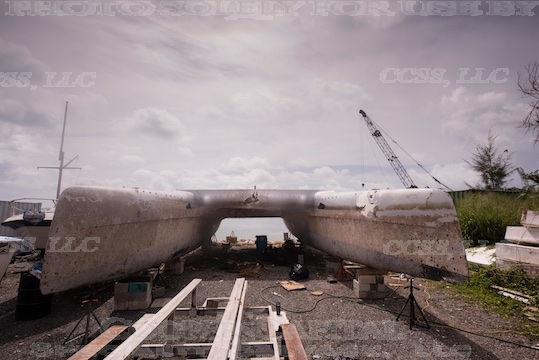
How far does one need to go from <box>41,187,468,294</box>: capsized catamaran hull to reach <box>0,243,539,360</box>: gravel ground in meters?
1.15

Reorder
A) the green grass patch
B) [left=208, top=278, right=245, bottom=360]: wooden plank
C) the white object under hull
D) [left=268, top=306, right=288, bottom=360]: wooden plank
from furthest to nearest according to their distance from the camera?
the white object under hull, the green grass patch, [left=268, top=306, right=288, bottom=360]: wooden plank, [left=208, top=278, right=245, bottom=360]: wooden plank

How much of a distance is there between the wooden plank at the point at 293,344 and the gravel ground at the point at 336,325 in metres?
1.13

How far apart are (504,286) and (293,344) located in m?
9.10

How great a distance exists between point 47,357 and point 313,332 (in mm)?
5144

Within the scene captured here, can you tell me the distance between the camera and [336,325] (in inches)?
255

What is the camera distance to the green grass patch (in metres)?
6.73

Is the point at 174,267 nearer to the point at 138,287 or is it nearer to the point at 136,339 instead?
the point at 138,287

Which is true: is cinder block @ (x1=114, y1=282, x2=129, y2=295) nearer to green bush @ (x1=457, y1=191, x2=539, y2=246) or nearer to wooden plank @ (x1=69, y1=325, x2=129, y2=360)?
wooden plank @ (x1=69, y1=325, x2=129, y2=360)

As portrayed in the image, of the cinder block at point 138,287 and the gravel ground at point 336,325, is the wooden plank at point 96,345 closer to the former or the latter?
the gravel ground at point 336,325

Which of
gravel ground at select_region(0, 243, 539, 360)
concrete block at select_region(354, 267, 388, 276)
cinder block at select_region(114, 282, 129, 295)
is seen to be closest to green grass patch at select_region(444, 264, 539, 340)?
gravel ground at select_region(0, 243, 539, 360)

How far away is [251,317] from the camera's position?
7.00 metres

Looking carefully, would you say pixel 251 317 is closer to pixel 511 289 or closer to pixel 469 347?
pixel 469 347

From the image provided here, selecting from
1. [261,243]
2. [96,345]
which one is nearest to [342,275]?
[261,243]

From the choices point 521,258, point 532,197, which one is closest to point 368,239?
point 521,258
